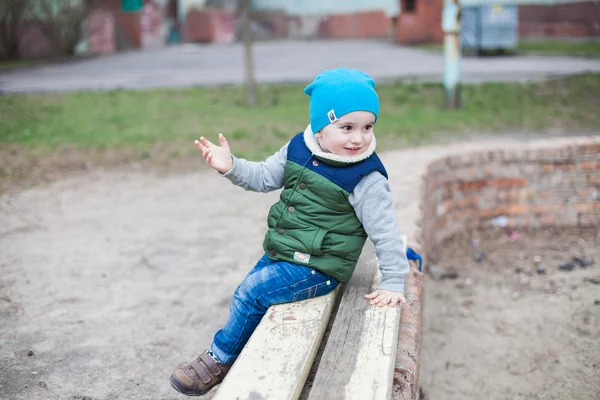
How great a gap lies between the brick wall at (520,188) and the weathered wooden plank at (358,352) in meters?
2.60

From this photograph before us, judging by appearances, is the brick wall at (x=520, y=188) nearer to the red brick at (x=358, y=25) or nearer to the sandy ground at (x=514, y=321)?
the sandy ground at (x=514, y=321)

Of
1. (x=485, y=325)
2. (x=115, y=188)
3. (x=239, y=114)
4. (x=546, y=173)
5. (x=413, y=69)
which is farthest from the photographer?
(x=413, y=69)

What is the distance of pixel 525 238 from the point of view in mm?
5375

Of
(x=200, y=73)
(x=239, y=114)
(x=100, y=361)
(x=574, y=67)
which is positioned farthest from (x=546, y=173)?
(x=200, y=73)

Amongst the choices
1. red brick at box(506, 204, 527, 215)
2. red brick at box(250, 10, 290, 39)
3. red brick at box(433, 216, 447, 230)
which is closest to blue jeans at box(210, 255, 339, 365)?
red brick at box(433, 216, 447, 230)

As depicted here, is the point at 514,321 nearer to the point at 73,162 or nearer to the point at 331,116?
the point at 331,116

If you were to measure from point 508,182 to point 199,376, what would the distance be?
3.41 meters

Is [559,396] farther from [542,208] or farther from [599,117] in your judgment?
[599,117]

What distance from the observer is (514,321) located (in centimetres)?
424

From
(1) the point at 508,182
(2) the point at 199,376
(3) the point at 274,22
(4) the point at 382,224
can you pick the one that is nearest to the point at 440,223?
(1) the point at 508,182

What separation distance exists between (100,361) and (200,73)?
36.9 feet

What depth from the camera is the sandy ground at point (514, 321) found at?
11.8 ft

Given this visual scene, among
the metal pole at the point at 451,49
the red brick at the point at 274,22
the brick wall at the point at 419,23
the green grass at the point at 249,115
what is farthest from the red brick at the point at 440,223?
the red brick at the point at 274,22

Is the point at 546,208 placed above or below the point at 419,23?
below
